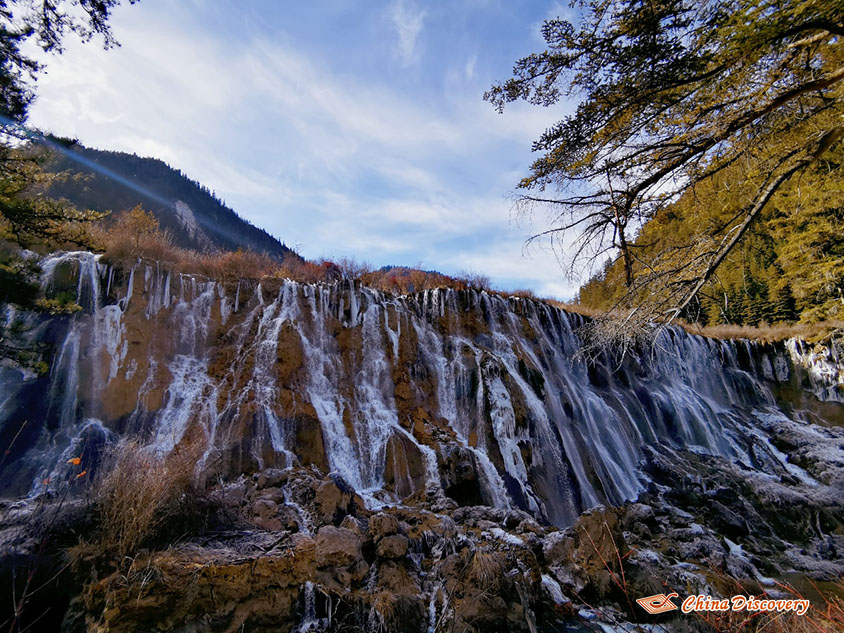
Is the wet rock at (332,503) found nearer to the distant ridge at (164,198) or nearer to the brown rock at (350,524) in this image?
the brown rock at (350,524)

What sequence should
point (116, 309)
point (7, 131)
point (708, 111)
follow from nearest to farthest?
point (708, 111) → point (7, 131) → point (116, 309)

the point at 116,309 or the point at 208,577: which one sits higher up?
the point at 116,309

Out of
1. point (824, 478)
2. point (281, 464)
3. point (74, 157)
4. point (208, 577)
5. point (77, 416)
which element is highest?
point (74, 157)

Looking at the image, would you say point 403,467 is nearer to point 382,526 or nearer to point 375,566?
point 382,526

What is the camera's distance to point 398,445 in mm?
10492

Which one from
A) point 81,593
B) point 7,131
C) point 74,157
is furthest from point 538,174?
point 74,157

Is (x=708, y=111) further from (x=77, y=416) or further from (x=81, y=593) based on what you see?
(x=77, y=416)

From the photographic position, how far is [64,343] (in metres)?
9.48

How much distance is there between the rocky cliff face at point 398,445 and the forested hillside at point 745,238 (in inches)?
39.6

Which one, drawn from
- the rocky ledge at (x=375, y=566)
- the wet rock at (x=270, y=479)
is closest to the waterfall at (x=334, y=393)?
the wet rock at (x=270, y=479)

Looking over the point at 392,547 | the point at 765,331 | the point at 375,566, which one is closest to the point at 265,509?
the point at 375,566

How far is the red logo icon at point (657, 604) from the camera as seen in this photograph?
16.7 ft

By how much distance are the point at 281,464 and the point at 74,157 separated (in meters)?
66.4

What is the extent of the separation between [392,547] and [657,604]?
378 cm
